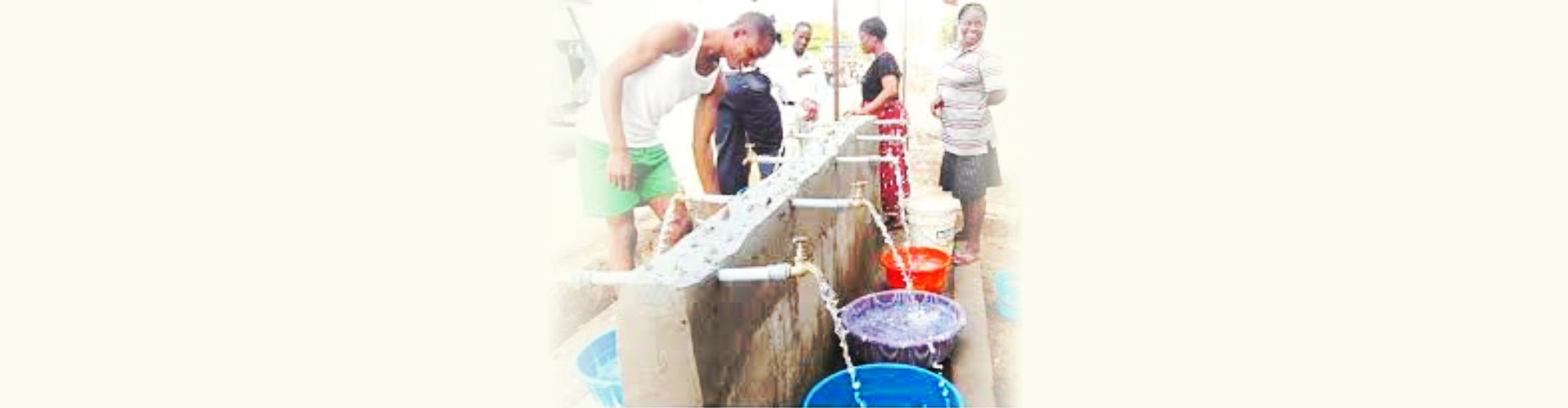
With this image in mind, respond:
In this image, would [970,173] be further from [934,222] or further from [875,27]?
[875,27]

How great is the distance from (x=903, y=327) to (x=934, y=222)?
1494 mm

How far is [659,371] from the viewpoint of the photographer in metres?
2.27

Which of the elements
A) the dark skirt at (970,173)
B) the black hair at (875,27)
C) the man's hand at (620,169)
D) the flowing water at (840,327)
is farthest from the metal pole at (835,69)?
the flowing water at (840,327)

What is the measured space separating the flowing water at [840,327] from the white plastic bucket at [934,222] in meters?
1.32

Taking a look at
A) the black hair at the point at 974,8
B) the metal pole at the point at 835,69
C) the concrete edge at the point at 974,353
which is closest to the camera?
the concrete edge at the point at 974,353

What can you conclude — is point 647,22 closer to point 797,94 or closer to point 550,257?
point 550,257

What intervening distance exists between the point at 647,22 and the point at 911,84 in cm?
567

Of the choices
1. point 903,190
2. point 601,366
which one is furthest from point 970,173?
point 601,366

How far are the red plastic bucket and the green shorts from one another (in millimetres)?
1431

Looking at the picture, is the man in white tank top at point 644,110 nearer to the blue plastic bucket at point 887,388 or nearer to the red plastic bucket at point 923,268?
the red plastic bucket at point 923,268

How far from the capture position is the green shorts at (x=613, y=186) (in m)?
4.49

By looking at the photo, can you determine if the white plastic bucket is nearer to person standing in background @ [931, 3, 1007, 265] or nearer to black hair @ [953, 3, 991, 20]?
person standing in background @ [931, 3, 1007, 265]

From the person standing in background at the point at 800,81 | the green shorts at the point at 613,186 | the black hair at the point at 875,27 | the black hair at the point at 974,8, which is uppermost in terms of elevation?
the black hair at the point at 974,8

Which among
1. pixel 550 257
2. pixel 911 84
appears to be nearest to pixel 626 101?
pixel 550 257
